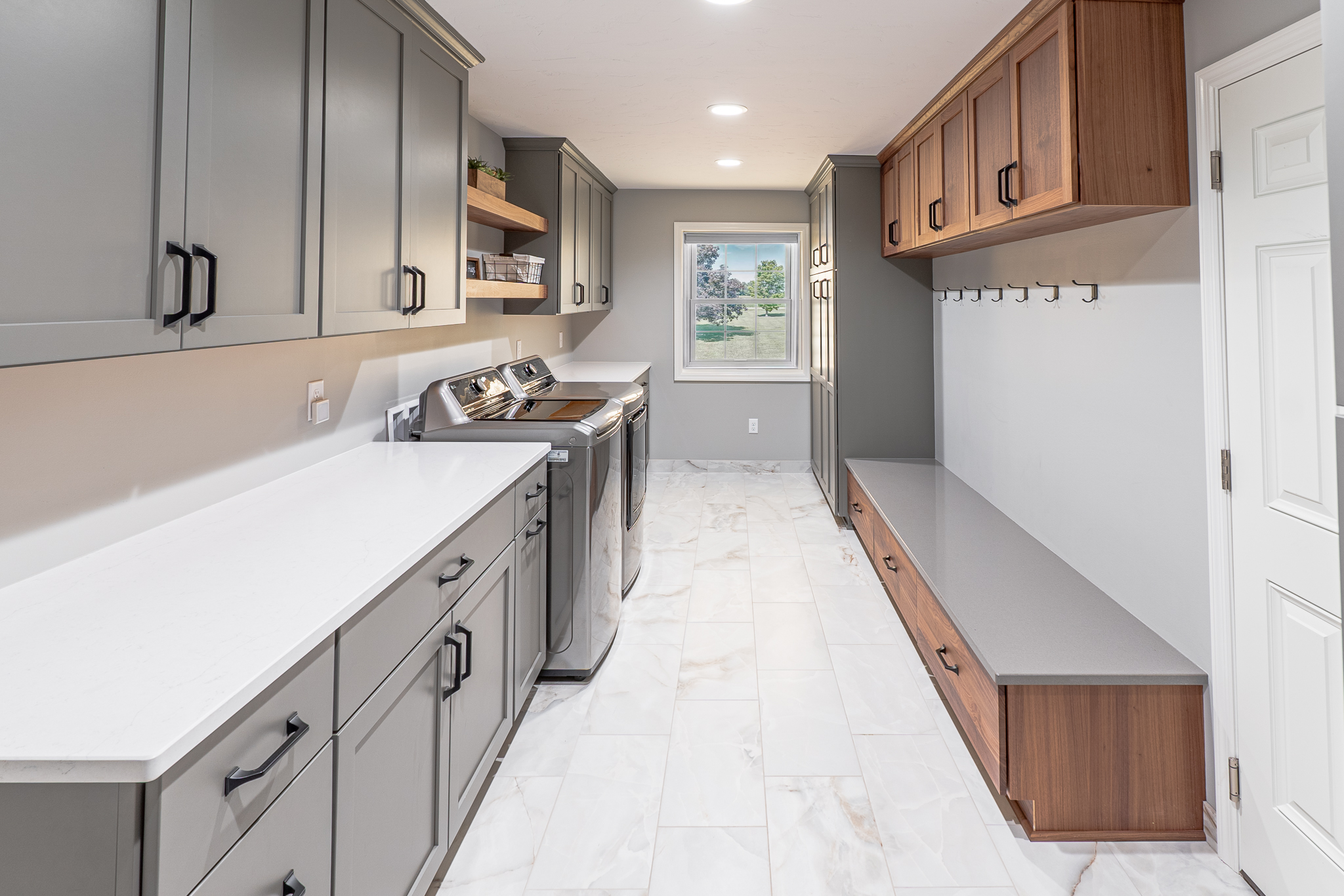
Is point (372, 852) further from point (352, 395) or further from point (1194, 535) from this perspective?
point (1194, 535)

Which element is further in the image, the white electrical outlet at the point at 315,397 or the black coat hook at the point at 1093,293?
the black coat hook at the point at 1093,293

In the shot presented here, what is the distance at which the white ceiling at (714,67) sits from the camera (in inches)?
91.7

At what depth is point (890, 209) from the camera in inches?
167

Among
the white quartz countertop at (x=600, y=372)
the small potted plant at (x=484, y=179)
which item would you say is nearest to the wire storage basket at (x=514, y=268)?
the small potted plant at (x=484, y=179)

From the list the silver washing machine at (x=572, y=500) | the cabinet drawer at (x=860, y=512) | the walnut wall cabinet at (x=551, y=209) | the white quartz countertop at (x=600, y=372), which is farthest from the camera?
the white quartz countertop at (x=600, y=372)

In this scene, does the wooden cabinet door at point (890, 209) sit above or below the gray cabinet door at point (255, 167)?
above

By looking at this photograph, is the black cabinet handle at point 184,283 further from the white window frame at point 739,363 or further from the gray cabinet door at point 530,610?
the white window frame at point 739,363

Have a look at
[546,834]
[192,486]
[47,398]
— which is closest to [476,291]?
[192,486]

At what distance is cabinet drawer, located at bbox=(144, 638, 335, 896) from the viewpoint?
2.55 feet

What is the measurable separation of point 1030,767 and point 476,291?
251cm

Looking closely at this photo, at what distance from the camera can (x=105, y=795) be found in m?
0.76

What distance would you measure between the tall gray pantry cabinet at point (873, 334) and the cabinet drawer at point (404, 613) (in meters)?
3.07

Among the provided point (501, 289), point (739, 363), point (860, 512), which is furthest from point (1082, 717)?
point (739, 363)

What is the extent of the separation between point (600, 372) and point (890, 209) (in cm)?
210
